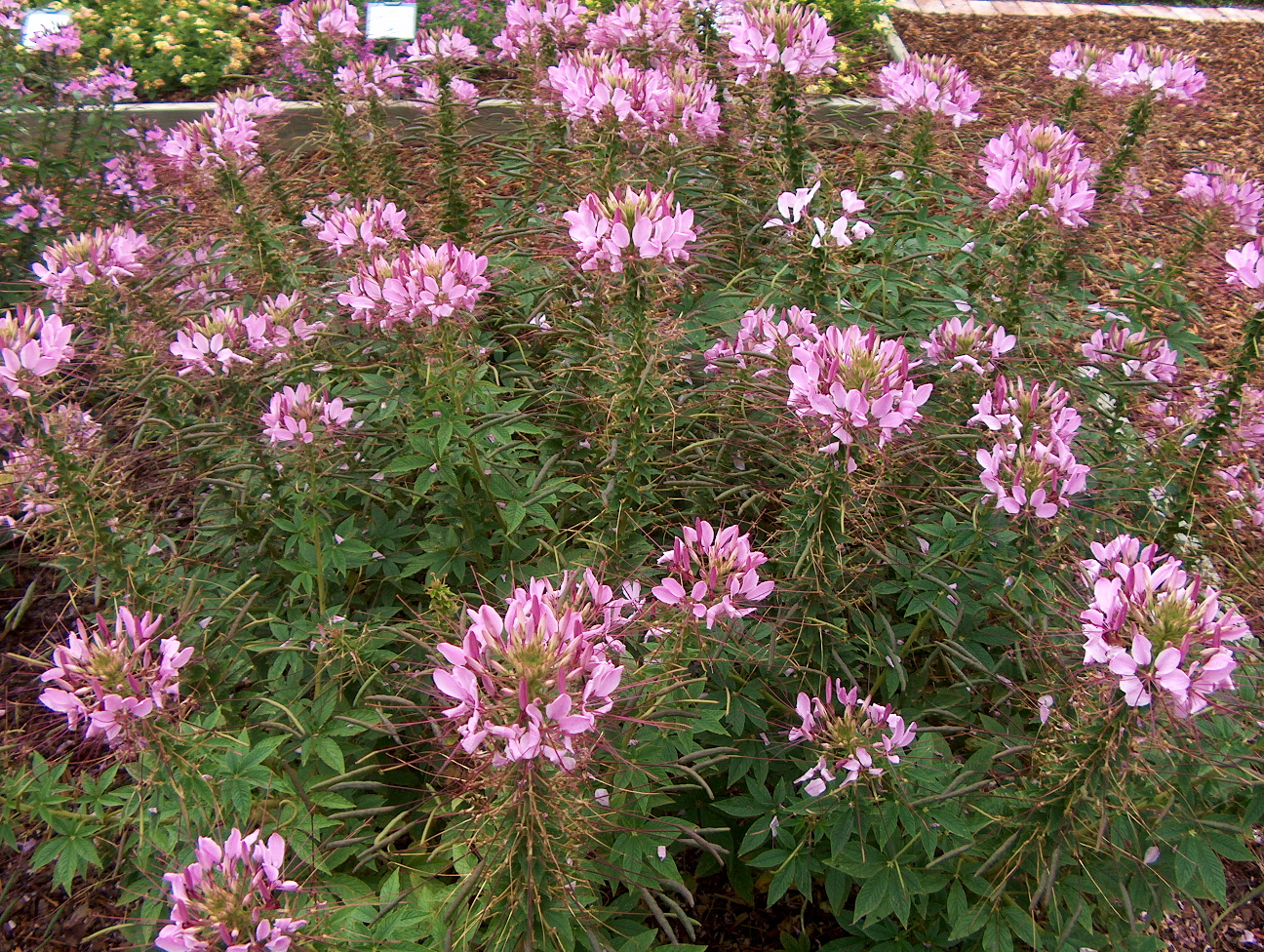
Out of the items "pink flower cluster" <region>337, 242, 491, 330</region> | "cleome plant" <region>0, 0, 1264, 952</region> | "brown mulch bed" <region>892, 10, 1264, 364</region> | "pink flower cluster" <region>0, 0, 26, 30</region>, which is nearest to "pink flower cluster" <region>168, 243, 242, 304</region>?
"cleome plant" <region>0, 0, 1264, 952</region>

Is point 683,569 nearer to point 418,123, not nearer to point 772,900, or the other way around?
point 772,900

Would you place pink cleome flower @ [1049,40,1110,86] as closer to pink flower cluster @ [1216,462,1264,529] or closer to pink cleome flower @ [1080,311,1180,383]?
pink cleome flower @ [1080,311,1180,383]

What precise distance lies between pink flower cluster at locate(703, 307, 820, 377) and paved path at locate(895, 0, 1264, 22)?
7.25 metres

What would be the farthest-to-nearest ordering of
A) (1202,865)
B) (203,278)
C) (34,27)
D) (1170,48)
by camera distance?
(1170,48) < (34,27) < (203,278) < (1202,865)

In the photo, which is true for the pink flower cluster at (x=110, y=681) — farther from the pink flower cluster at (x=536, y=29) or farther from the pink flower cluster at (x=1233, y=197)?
the pink flower cluster at (x=1233, y=197)

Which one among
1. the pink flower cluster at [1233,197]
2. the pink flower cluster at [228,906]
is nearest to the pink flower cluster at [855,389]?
the pink flower cluster at [228,906]

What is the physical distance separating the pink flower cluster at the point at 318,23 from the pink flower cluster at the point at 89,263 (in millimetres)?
1304

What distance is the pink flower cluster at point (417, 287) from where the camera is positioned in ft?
6.52

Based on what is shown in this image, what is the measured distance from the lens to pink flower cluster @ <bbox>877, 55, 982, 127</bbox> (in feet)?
9.34

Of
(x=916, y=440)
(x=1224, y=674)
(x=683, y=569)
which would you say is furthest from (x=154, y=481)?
Answer: (x=1224, y=674)

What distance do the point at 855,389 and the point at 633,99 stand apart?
129 centimetres

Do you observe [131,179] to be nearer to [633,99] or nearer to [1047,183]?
[633,99]

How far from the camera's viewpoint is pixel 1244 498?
7.77ft

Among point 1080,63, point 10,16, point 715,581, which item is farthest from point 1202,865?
point 10,16
